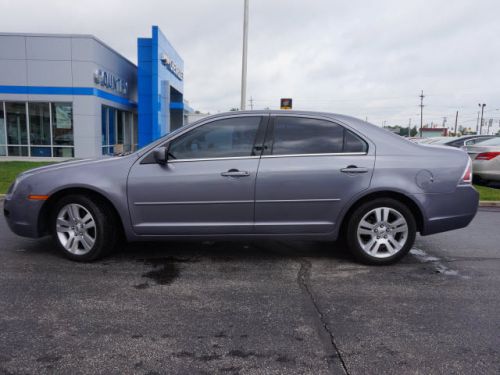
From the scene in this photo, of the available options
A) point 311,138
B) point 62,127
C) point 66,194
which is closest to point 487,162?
point 311,138

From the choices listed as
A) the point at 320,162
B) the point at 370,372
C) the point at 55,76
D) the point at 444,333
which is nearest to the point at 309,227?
the point at 320,162

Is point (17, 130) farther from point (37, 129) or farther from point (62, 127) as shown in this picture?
point (62, 127)

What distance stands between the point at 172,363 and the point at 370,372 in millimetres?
1237

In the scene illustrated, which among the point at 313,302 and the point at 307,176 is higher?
the point at 307,176

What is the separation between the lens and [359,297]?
3848mm

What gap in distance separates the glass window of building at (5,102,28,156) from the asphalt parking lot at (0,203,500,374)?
15.1 metres

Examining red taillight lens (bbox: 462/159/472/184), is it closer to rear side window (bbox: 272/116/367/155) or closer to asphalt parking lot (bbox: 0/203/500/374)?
asphalt parking lot (bbox: 0/203/500/374)

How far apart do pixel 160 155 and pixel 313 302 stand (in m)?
2.07

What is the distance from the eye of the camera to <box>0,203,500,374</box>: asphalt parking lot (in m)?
2.77

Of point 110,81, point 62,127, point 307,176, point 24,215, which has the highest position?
point 110,81

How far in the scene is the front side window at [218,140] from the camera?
180 inches

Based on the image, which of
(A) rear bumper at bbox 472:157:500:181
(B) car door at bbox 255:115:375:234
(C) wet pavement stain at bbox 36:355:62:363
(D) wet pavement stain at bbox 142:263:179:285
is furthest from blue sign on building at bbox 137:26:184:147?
(C) wet pavement stain at bbox 36:355:62:363

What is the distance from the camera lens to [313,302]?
12.2 ft

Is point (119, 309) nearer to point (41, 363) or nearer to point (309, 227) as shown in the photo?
point (41, 363)
